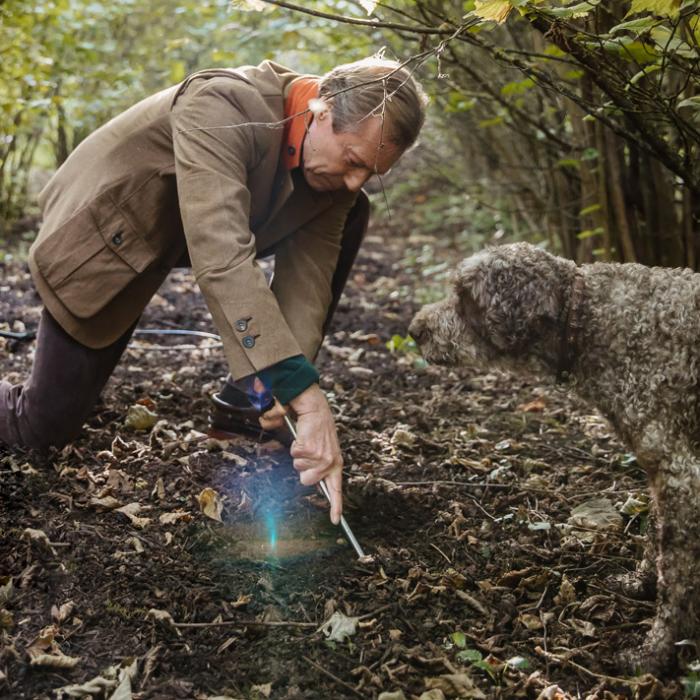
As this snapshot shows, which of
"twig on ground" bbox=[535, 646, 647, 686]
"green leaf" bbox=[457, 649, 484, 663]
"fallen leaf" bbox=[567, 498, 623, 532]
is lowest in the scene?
"twig on ground" bbox=[535, 646, 647, 686]

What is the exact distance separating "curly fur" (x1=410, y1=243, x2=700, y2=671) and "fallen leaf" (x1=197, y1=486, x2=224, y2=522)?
1.53 meters

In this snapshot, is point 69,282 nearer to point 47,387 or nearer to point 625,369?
point 47,387

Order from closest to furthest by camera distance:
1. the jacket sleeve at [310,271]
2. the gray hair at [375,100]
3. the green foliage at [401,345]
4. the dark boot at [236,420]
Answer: the gray hair at [375,100], the jacket sleeve at [310,271], the dark boot at [236,420], the green foliage at [401,345]

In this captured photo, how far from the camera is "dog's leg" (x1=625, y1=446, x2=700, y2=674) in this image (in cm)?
296

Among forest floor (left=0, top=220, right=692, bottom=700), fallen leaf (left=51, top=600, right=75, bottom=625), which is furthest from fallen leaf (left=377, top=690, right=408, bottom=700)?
fallen leaf (left=51, top=600, right=75, bottom=625)

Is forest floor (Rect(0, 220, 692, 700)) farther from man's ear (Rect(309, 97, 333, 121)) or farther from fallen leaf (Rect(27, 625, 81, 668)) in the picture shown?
man's ear (Rect(309, 97, 333, 121))

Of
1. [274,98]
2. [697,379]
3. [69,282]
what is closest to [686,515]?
[697,379]

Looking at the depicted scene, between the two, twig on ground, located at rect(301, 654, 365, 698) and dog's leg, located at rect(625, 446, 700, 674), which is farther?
dog's leg, located at rect(625, 446, 700, 674)

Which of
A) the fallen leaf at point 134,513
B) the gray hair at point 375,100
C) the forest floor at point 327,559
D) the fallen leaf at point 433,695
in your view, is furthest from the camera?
the fallen leaf at point 134,513

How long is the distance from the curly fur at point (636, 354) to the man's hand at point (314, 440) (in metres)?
0.93

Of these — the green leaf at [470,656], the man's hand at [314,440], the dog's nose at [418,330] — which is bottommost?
the green leaf at [470,656]

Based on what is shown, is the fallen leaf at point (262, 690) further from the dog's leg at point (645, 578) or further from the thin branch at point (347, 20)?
the thin branch at point (347, 20)

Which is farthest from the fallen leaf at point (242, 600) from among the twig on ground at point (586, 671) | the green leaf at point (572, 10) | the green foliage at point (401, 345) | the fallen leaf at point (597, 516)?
the green foliage at point (401, 345)

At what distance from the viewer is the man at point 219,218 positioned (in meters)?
3.19
